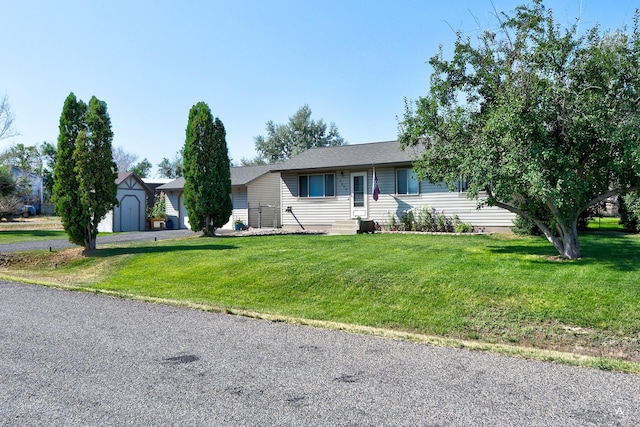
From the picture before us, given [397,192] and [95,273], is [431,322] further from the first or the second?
[397,192]

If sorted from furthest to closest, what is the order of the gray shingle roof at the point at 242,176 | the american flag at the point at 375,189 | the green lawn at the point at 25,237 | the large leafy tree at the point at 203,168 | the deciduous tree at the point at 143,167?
the deciduous tree at the point at 143,167 < the gray shingle roof at the point at 242,176 < the green lawn at the point at 25,237 < the american flag at the point at 375,189 < the large leafy tree at the point at 203,168

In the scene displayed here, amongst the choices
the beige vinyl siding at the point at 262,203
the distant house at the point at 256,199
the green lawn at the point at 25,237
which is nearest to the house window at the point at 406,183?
the distant house at the point at 256,199

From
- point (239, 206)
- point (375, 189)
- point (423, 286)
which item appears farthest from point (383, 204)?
point (423, 286)

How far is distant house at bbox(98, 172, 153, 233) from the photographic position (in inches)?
997

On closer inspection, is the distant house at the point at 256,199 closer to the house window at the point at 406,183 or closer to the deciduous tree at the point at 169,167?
the house window at the point at 406,183

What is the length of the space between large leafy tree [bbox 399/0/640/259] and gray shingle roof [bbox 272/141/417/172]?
26.1ft

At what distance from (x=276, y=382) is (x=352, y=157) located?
16079mm

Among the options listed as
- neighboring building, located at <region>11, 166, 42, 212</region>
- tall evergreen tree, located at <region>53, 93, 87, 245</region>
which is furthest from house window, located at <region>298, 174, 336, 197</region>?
neighboring building, located at <region>11, 166, 42, 212</region>

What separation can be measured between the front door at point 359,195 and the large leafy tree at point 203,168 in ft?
17.7

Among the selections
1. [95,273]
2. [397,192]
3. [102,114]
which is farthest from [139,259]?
[397,192]

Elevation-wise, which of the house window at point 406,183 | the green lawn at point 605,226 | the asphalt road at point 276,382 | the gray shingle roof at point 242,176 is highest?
the gray shingle roof at point 242,176

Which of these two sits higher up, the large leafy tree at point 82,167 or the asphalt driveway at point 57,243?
the large leafy tree at point 82,167

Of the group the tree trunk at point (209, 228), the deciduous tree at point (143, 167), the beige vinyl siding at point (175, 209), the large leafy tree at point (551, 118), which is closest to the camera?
the large leafy tree at point (551, 118)

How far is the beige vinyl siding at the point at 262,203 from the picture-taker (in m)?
23.9
